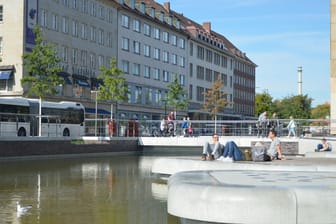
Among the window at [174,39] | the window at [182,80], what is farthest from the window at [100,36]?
the window at [182,80]

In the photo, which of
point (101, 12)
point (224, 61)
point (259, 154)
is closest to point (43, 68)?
point (259, 154)

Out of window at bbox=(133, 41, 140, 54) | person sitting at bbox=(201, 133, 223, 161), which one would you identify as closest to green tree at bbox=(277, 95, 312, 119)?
window at bbox=(133, 41, 140, 54)

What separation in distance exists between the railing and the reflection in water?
711 inches

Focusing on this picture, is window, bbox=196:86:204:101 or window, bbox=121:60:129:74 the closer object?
window, bbox=121:60:129:74

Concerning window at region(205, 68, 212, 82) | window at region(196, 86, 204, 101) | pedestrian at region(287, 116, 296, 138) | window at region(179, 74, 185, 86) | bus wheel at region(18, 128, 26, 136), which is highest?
window at region(205, 68, 212, 82)

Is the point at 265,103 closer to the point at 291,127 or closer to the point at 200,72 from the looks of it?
the point at 200,72

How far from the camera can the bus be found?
39.2 metres

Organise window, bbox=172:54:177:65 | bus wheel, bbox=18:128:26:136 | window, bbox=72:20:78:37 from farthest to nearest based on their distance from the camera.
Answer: window, bbox=172:54:177:65
window, bbox=72:20:78:37
bus wheel, bbox=18:128:26:136

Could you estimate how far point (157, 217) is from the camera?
41.8 feet

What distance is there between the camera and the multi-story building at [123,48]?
188ft

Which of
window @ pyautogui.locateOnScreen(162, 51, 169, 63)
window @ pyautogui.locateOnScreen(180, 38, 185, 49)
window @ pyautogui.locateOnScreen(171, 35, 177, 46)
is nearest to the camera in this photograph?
window @ pyautogui.locateOnScreen(162, 51, 169, 63)

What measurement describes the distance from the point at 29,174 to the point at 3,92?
3246cm

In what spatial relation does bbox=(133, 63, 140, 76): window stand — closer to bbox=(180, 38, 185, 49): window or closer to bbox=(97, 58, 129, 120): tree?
bbox=(180, 38, 185, 49): window

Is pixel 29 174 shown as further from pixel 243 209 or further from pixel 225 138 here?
pixel 225 138
